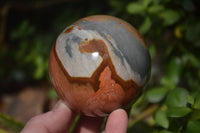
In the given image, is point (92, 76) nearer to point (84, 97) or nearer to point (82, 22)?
point (84, 97)

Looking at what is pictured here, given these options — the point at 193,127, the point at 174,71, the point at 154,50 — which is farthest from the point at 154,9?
the point at 193,127

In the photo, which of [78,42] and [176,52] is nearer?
[78,42]

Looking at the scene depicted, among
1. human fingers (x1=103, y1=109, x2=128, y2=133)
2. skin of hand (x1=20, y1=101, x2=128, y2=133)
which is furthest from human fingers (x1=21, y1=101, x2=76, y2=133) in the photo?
human fingers (x1=103, y1=109, x2=128, y2=133)

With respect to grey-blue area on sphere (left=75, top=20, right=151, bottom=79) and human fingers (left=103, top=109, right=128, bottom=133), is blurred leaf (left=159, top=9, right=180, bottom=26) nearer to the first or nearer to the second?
grey-blue area on sphere (left=75, top=20, right=151, bottom=79)

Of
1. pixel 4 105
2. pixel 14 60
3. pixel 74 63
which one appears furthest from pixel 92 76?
pixel 4 105

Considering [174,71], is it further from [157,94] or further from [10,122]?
[10,122]

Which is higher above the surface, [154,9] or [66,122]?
[154,9]
